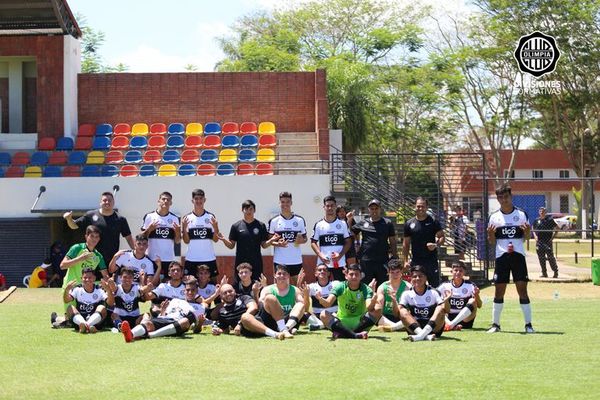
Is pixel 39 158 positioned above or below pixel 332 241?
above

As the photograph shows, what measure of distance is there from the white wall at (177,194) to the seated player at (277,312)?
453 inches

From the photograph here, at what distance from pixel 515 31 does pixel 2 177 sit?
30342mm

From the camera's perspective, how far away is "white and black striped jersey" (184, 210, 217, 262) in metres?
17.8

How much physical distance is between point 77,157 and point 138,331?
17267 millimetres

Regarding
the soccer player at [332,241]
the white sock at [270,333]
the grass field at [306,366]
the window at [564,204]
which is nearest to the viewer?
the grass field at [306,366]

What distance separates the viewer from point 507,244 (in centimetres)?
1567

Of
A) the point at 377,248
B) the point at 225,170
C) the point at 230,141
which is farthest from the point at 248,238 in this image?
the point at 230,141

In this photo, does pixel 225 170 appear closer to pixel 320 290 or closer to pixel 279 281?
pixel 320 290

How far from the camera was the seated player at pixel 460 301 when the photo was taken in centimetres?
1590

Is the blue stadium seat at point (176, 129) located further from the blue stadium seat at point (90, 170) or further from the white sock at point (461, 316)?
the white sock at point (461, 316)

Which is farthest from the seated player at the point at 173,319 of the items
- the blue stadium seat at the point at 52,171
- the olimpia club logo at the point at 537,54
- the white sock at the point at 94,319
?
the olimpia club logo at the point at 537,54

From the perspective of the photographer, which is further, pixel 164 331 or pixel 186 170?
pixel 186 170

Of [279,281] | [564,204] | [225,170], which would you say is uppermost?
[564,204]

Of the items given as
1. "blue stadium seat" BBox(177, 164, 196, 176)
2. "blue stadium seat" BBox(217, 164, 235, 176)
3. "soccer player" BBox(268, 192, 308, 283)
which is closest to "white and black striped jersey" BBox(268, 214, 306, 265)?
"soccer player" BBox(268, 192, 308, 283)
